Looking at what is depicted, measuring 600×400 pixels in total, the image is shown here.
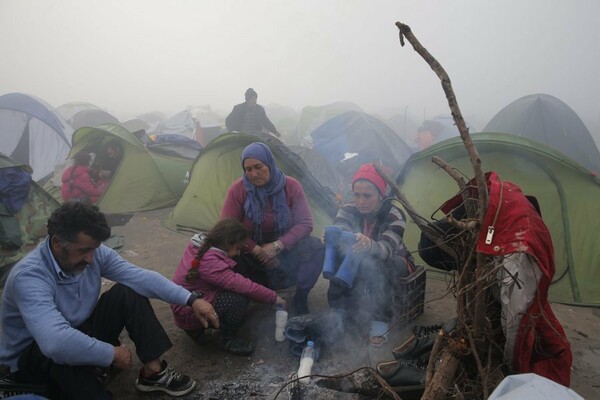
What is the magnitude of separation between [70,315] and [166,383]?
27.9 inches

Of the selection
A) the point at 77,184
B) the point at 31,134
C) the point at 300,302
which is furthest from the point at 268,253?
the point at 31,134

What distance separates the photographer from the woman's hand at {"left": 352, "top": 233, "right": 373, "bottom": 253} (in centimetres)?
286

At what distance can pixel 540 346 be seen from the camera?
1760 millimetres

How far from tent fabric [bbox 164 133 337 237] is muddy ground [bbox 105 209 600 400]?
1.68m

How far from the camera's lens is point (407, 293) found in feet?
9.68

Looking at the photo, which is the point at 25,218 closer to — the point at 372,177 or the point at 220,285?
the point at 220,285

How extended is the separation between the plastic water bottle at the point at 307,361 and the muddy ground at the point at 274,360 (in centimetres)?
8

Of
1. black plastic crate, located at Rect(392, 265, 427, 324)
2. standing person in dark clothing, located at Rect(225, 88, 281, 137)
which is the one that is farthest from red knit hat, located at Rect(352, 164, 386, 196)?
standing person in dark clothing, located at Rect(225, 88, 281, 137)

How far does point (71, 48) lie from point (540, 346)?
173ft

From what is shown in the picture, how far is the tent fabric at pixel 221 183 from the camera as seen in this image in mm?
5078

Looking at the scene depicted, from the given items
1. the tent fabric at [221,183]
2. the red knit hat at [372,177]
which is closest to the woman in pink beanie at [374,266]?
the red knit hat at [372,177]

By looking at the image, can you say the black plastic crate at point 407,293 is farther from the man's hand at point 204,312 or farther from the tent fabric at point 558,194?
the man's hand at point 204,312

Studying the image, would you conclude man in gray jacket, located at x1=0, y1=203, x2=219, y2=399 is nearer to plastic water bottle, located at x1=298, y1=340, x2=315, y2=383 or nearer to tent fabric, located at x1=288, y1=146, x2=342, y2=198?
plastic water bottle, located at x1=298, y1=340, x2=315, y2=383

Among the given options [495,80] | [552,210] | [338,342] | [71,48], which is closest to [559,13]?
[495,80]
